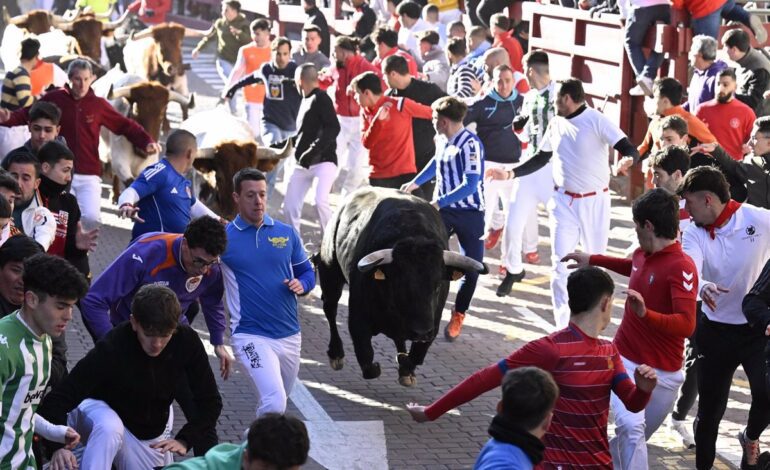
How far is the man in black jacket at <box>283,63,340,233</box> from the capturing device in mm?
13891

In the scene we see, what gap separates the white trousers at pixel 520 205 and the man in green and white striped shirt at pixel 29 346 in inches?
295

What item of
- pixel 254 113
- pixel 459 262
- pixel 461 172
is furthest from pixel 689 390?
pixel 254 113

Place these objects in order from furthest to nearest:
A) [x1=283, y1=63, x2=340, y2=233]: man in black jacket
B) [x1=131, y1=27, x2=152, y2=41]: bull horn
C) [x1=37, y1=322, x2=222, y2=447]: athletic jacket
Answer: [x1=131, y1=27, x2=152, y2=41]: bull horn → [x1=283, y1=63, x2=340, y2=233]: man in black jacket → [x1=37, y1=322, x2=222, y2=447]: athletic jacket

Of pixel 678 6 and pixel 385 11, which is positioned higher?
pixel 678 6

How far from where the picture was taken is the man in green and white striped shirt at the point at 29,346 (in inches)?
232

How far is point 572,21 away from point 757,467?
1119 cm

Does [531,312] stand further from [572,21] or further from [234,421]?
[572,21]

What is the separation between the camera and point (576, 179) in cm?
1120

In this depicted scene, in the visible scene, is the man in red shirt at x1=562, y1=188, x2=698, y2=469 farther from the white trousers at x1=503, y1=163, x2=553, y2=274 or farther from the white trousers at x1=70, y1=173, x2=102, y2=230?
the white trousers at x1=70, y1=173, x2=102, y2=230

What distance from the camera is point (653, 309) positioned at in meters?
7.55

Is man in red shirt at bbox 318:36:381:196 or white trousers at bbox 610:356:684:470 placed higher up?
white trousers at bbox 610:356:684:470

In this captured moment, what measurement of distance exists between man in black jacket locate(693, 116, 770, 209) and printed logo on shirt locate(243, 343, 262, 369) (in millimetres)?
4022

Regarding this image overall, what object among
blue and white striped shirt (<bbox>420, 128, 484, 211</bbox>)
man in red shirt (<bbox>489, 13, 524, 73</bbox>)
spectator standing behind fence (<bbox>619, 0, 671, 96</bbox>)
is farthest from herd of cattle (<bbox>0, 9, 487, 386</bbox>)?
man in red shirt (<bbox>489, 13, 524, 73</bbox>)

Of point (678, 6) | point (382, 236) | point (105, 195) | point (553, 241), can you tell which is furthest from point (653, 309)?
point (105, 195)
